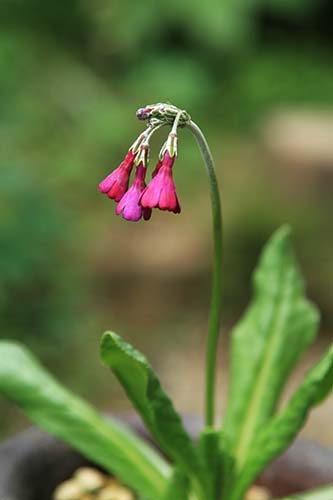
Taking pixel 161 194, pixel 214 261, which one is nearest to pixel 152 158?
pixel 214 261

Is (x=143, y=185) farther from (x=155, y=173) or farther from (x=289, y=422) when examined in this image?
(x=289, y=422)

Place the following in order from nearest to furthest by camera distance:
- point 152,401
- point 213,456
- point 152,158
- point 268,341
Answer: point 152,401, point 213,456, point 268,341, point 152,158

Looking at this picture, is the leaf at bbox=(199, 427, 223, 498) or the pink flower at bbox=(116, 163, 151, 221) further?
the leaf at bbox=(199, 427, 223, 498)

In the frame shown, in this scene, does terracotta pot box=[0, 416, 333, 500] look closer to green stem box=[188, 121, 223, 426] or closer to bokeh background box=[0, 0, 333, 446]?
green stem box=[188, 121, 223, 426]

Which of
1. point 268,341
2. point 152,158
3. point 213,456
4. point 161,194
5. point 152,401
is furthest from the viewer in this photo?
point 152,158

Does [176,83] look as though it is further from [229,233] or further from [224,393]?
[224,393]

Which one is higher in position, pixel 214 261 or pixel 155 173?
pixel 155 173

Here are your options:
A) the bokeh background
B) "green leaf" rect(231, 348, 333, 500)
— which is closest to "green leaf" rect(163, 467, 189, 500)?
"green leaf" rect(231, 348, 333, 500)
